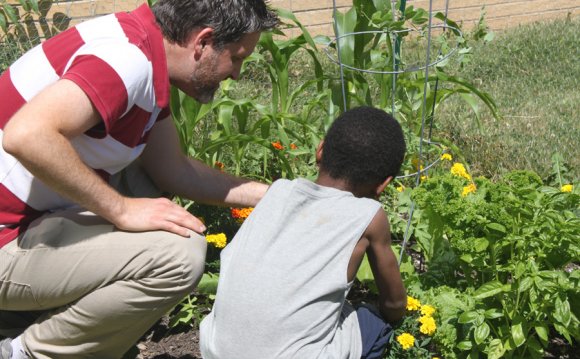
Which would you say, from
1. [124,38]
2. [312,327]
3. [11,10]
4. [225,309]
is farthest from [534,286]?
[11,10]

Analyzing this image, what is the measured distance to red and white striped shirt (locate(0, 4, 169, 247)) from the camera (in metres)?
2.38

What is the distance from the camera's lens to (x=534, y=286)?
250cm

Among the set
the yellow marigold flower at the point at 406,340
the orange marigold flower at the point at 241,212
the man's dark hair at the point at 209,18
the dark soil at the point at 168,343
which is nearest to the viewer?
the man's dark hair at the point at 209,18

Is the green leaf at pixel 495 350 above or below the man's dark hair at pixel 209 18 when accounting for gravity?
below

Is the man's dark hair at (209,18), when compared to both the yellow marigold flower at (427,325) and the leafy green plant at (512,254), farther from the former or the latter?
the yellow marigold flower at (427,325)

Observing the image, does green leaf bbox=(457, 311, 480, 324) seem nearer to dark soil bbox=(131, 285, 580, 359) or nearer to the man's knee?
dark soil bbox=(131, 285, 580, 359)

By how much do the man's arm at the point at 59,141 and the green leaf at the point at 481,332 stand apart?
114 cm

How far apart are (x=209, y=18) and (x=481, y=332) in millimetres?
1231

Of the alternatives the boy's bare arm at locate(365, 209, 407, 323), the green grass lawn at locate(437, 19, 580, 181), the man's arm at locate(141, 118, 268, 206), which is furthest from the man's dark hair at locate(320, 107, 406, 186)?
the green grass lawn at locate(437, 19, 580, 181)

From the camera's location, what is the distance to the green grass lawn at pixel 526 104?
429cm

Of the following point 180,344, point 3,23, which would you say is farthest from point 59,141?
point 3,23

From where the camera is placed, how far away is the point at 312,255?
2344 mm

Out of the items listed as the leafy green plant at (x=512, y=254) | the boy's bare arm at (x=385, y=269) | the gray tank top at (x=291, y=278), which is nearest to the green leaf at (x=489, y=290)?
the leafy green plant at (x=512, y=254)

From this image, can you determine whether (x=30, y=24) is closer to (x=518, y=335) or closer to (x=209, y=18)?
(x=209, y=18)
